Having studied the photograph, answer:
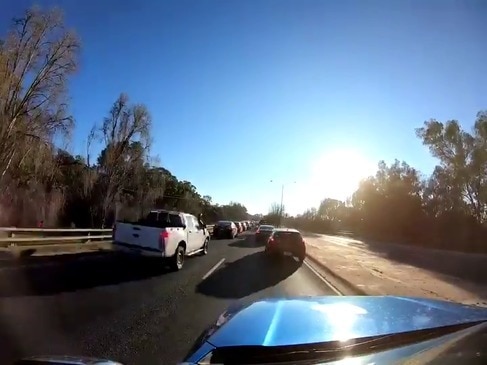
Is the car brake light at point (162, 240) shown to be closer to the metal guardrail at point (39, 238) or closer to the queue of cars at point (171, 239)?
the queue of cars at point (171, 239)

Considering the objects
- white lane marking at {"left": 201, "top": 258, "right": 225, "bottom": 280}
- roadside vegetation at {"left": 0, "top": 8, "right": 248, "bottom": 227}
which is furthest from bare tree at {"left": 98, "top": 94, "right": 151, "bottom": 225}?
white lane marking at {"left": 201, "top": 258, "right": 225, "bottom": 280}

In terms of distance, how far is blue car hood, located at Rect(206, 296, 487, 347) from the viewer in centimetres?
319

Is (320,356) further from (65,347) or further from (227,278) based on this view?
(227,278)

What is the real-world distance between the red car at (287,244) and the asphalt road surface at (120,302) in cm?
495

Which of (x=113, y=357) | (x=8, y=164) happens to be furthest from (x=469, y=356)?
(x=8, y=164)

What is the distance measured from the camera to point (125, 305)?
32.9 feet

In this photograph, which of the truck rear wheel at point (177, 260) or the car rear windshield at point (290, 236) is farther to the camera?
the car rear windshield at point (290, 236)

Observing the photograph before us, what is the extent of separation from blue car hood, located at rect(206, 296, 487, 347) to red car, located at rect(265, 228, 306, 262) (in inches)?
762

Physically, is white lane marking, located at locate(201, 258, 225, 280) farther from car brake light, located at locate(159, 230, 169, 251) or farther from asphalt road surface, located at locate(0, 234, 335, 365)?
car brake light, located at locate(159, 230, 169, 251)

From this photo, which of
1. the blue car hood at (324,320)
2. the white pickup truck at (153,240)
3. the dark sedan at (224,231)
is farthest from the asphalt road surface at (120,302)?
the dark sedan at (224,231)

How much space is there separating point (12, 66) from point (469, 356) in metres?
32.2

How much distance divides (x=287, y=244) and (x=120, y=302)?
48.4 ft

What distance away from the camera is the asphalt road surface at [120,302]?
6.66 metres

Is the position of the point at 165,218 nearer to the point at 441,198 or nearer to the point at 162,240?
the point at 162,240
